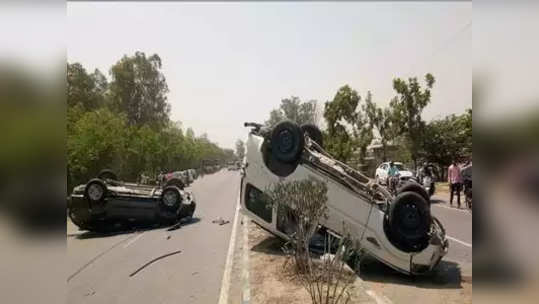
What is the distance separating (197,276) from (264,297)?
76.7 inches

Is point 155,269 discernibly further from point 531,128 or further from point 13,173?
point 531,128

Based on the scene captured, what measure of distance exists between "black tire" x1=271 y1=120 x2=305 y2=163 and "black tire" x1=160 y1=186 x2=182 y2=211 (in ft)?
18.4

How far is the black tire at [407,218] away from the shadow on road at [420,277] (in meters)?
0.66

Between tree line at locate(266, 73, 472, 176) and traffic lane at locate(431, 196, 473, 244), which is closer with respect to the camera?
traffic lane at locate(431, 196, 473, 244)

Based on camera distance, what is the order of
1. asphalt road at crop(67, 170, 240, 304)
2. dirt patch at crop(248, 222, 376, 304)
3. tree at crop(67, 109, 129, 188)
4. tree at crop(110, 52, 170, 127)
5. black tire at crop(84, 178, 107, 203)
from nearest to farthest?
dirt patch at crop(248, 222, 376, 304)
asphalt road at crop(67, 170, 240, 304)
black tire at crop(84, 178, 107, 203)
tree at crop(67, 109, 129, 188)
tree at crop(110, 52, 170, 127)

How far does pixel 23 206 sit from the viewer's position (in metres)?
1.61

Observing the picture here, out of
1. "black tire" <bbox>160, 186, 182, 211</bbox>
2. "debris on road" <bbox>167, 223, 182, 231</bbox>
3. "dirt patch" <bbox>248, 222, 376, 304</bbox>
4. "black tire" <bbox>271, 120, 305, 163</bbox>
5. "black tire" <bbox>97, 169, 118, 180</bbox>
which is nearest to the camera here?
"dirt patch" <bbox>248, 222, 376, 304</bbox>

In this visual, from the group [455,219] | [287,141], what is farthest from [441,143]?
[287,141]

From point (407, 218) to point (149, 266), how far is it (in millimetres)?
5105

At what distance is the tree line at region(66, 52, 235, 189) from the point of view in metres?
16.1

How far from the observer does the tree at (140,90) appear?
147 feet

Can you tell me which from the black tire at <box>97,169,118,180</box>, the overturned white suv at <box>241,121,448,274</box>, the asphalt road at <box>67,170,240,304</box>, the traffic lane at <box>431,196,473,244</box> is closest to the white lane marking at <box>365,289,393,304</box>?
the overturned white suv at <box>241,121,448,274</box>

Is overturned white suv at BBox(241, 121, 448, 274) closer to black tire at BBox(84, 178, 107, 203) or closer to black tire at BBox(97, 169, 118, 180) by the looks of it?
black tire at BBox(84, 178, 107, 203)

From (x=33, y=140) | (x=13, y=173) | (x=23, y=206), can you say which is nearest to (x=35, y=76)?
(x=33, y=140)
